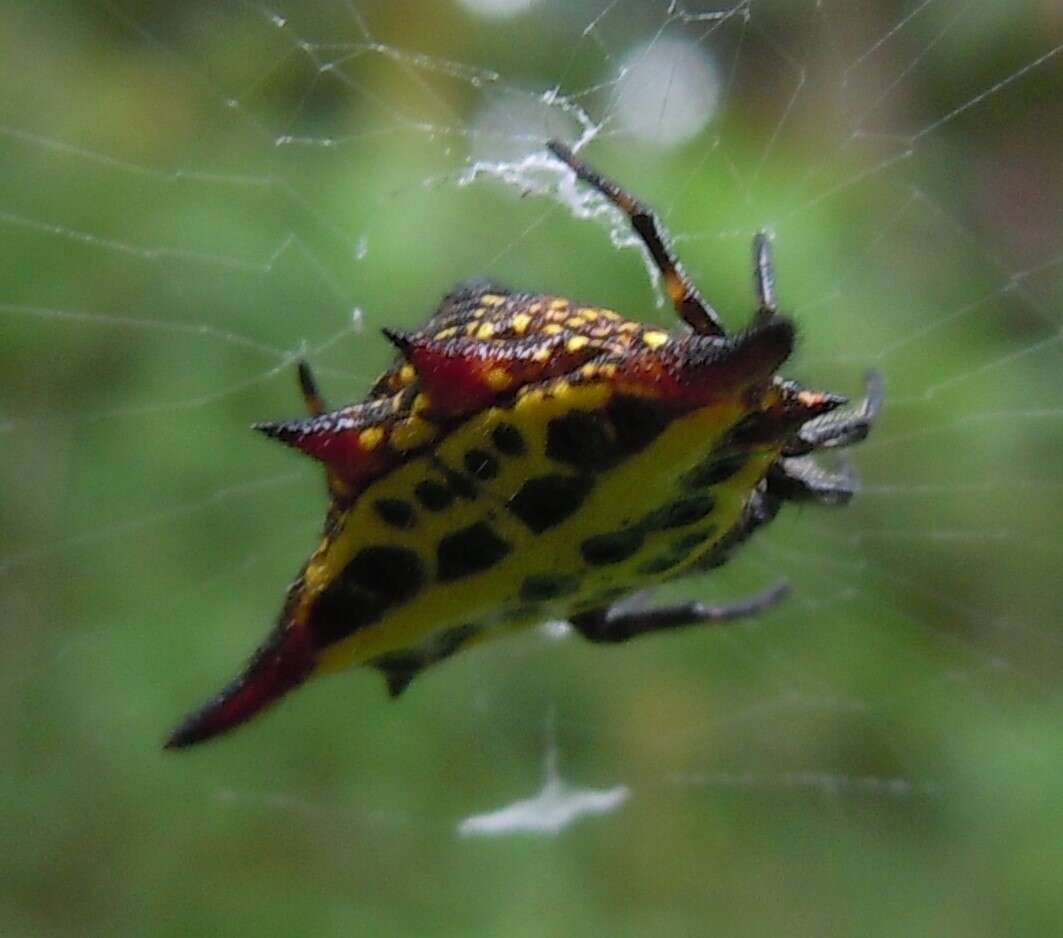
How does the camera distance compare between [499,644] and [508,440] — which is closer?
[508,440]

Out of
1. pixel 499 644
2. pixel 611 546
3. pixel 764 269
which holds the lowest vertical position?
pixel 499 644

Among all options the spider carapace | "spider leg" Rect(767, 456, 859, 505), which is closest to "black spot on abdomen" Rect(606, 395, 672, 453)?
the spider carapace

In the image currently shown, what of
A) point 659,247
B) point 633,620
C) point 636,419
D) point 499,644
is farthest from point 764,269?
point 499,644

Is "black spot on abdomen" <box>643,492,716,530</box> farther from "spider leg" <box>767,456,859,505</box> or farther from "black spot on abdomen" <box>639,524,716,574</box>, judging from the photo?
"spider leg" <box>767,456,859,505</box>

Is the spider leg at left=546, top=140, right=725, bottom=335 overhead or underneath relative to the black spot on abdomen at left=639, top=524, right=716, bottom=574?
overhead

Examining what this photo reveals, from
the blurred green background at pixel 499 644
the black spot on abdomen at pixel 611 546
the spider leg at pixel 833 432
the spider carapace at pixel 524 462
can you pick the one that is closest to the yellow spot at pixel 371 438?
the spider carapace at pixel 524 462

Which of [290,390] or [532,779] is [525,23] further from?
[532,779]

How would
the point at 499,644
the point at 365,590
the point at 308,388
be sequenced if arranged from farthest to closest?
the point at 499,644 < the point at 308,388 < the point at 365,590

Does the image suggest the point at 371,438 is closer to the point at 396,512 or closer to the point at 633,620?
the point at 396,512
